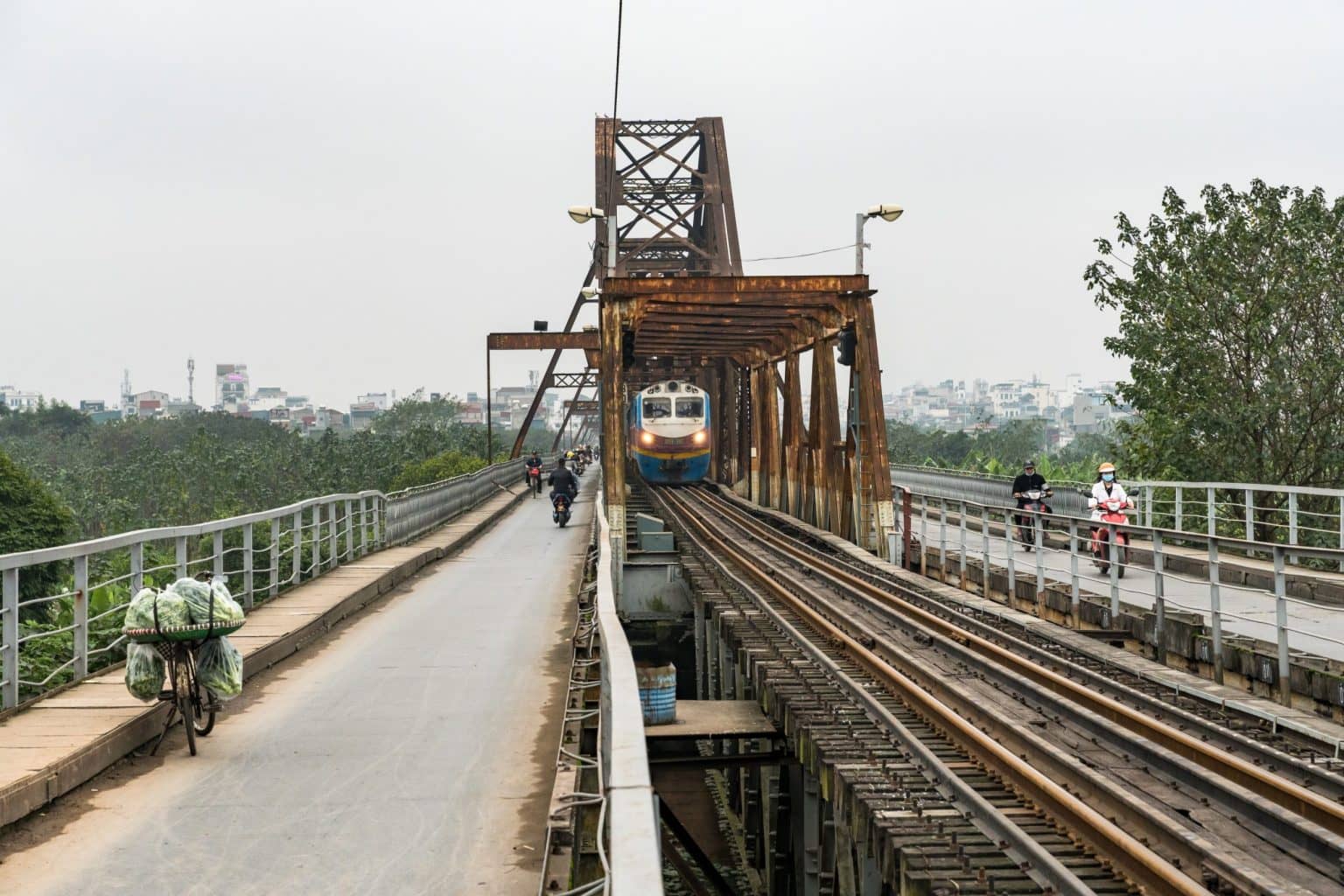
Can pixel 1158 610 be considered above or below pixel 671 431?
below

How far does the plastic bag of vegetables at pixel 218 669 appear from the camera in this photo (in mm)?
9609

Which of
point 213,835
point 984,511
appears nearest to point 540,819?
point 213,835

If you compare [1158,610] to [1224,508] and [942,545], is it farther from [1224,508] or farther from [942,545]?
[1224,508]

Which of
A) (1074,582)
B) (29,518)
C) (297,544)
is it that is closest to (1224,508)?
(1074,582)

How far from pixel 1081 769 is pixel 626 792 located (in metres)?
4.34

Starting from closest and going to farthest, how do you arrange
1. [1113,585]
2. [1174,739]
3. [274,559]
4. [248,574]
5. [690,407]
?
1. [1174,739]
2. [1113,585]
3. [248,574]
4. [274,559]
5. [690,407]

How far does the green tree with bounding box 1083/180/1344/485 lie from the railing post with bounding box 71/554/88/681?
2212cm

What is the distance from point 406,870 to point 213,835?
134cm

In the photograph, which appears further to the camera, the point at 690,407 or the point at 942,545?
the point at 690,407

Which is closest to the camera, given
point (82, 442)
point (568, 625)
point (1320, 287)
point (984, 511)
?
point (568, 625)

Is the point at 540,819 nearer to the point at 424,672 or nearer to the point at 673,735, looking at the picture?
the point at 673,735

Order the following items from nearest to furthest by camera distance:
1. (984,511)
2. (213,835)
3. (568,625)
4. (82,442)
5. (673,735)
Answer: (213,835), (673,735), (568,625), (984,511), (82,442)

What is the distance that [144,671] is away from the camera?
30.8ft

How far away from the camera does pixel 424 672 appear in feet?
43.2
